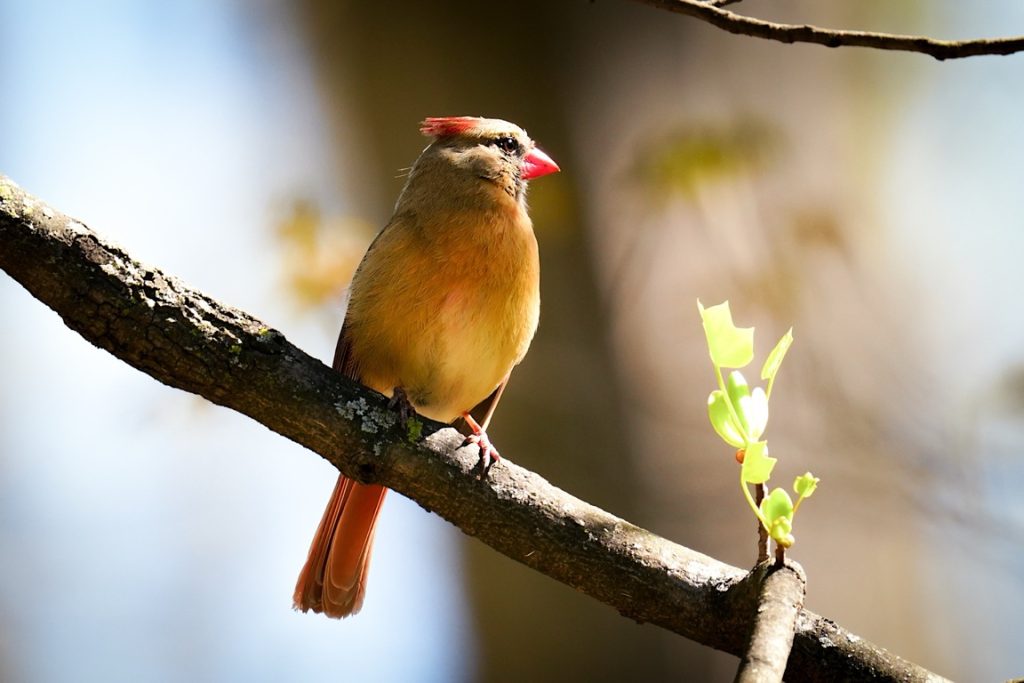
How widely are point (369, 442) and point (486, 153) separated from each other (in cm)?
113

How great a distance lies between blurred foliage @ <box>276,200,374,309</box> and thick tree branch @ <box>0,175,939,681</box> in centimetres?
151

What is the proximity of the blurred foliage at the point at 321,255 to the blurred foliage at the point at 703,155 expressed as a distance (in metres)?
0.91

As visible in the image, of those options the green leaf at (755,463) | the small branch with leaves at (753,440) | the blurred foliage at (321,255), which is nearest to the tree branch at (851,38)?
the small branch with leaves at (753,440)

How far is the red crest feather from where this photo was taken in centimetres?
250

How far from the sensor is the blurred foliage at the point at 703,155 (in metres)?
2.67

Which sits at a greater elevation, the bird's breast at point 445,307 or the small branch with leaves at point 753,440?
the bird's breast at point 445,307

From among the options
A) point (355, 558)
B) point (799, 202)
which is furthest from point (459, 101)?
point (355, 558)

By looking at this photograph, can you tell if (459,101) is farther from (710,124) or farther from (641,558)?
(641,558)

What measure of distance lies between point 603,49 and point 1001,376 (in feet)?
5.06

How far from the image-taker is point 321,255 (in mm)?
3174

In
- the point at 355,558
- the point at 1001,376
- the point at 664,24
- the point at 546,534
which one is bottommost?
the point at 546,534

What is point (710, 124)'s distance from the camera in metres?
2.76

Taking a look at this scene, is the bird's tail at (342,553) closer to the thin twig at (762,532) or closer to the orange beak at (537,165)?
the orange beak at (537,165)

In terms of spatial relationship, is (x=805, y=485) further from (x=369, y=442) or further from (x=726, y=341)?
(x=369, y=442)
